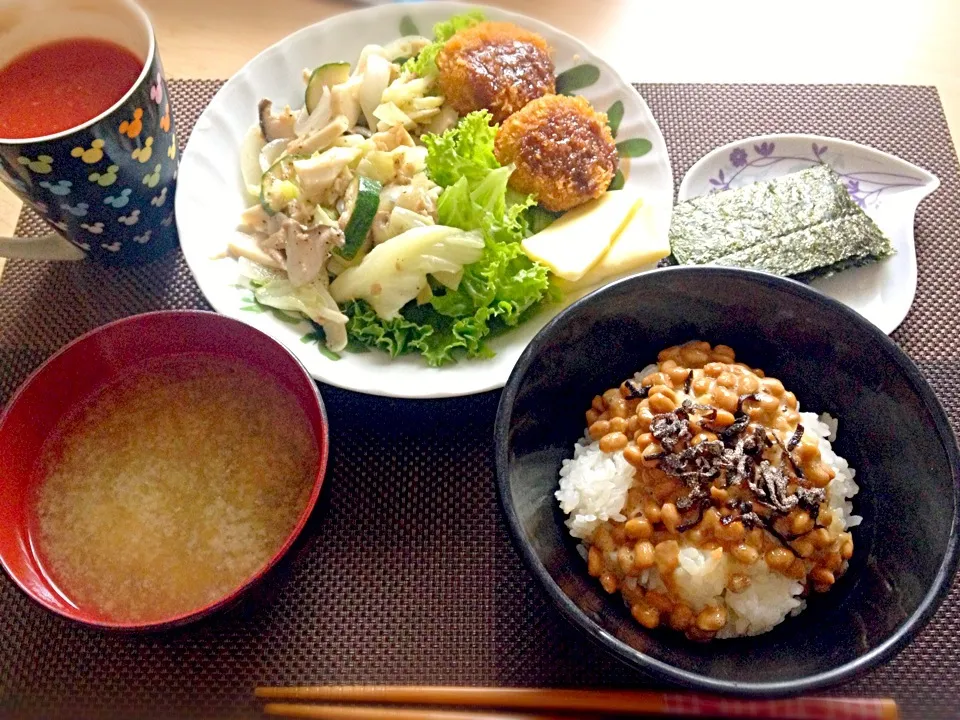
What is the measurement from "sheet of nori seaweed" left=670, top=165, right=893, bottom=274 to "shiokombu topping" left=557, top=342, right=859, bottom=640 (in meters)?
0.43

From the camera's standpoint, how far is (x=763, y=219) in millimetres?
1567

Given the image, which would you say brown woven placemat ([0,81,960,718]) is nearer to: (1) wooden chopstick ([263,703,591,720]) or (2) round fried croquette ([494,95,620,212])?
(1) wooden chopstick ([263,703,591,720])

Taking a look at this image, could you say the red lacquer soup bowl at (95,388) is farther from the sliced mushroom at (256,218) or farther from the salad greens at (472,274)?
the sliced mushroom at (256,218)

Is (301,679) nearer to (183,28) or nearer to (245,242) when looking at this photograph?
(245,242)

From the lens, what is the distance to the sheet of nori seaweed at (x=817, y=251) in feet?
4.94

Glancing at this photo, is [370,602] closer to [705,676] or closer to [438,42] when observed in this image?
[705,676]

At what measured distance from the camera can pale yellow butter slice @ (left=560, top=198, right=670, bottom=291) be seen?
1.43 m

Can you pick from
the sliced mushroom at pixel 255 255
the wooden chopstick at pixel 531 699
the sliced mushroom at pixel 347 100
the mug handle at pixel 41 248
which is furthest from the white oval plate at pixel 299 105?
the wooden chopstick at pixel 531 699

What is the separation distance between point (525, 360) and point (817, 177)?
0.93 metres

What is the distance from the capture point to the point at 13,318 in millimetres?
1513

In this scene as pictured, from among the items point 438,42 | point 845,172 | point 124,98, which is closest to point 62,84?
point 124,98

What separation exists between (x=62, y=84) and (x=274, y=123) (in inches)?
15.2

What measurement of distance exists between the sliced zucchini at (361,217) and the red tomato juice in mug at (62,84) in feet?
1.48

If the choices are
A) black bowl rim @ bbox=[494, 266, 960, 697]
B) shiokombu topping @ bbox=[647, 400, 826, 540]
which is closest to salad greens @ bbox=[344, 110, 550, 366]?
black bowl rim @ bbox=[494, 266, 960, 697]
